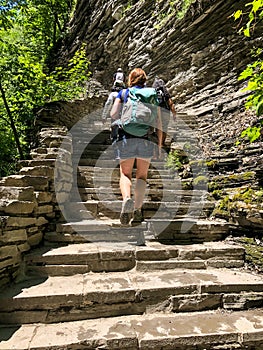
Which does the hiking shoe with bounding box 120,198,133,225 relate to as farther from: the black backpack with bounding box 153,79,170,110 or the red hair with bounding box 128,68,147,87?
the black backpack with bounding box 153,79,170,110

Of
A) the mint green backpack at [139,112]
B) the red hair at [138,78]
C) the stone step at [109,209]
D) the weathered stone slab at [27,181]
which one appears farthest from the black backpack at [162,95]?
the weathered stone slab at [27,181]

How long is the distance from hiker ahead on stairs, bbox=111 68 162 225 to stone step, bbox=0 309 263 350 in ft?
4.23

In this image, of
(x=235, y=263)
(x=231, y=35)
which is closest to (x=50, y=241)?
(x=235, y=263)

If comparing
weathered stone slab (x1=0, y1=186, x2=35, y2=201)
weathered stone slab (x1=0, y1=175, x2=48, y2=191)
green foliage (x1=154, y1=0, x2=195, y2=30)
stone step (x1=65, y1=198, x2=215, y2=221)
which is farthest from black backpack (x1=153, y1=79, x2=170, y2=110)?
green foliage (x1=154, y1=0, x2=195, y2=30)

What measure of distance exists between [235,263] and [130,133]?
6.73ft

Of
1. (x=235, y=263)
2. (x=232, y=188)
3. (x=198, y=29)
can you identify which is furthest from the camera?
(x=198, y=29)

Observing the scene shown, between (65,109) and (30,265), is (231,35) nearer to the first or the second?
(65,109)

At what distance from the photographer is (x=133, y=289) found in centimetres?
248

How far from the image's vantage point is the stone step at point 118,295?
2.29 meters

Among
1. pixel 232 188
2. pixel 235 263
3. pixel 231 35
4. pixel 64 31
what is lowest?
pixel 235 263

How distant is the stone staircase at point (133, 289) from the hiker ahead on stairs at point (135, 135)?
371mm

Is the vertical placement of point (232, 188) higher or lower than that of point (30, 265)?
higher

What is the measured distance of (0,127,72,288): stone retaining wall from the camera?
2641 millimetres

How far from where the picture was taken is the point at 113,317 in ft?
7.80
